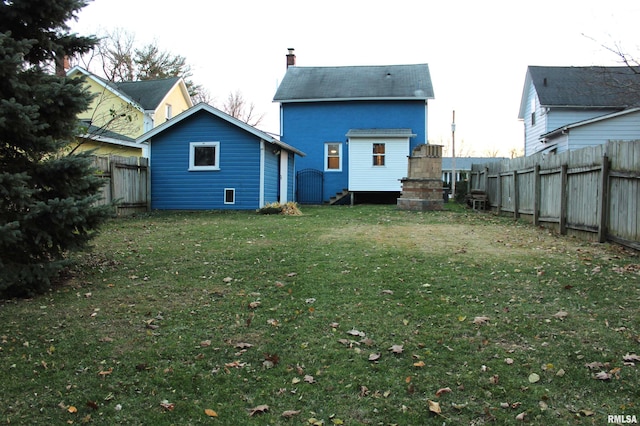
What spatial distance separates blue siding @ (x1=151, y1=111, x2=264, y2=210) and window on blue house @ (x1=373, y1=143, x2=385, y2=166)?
7.31m

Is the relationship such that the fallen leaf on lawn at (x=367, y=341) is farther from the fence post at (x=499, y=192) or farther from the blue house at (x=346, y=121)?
the blue house at (x=346, y=121)

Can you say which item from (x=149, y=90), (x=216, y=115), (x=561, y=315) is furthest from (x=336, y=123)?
(x=561, y=315)

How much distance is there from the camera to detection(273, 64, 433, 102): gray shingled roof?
2394 centimetres

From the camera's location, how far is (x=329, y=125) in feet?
80.2

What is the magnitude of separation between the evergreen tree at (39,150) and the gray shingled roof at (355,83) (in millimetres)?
18992

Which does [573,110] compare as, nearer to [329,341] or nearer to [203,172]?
[203,172]

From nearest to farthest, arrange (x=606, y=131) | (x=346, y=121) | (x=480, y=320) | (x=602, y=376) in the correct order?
(x=602, y=376), (x=480, y=320), (x=606, y=131), (x=346, y=121)

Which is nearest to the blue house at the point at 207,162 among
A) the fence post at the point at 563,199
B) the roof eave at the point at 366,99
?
the roof eave at the point at 366,99

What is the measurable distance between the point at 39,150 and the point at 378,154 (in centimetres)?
1821

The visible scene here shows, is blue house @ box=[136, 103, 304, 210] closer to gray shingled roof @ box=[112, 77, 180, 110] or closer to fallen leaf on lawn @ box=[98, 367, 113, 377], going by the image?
gray shingled roof @ box=[112, 77, 180, 110]

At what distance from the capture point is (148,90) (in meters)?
27.4

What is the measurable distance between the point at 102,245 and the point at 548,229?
9.59 metres

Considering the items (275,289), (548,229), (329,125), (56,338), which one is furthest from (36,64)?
(329,125)

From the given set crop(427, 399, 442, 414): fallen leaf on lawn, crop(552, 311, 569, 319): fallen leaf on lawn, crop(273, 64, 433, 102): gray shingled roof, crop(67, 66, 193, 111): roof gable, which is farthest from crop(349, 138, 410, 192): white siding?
crop(427, 399, 442, 414): fallen leaf on lawn
